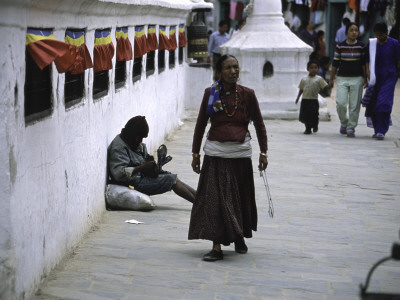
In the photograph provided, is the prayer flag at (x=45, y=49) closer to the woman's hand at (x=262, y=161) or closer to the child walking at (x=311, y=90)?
the woman's hand at (x=262, y=161)

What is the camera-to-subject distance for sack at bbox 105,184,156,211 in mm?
8672

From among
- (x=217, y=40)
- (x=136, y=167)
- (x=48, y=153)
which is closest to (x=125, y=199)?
(x=136, y=167)

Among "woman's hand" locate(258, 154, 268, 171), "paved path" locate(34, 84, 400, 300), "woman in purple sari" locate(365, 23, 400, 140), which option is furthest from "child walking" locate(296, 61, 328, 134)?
"woman's hand" locate(258, 154, 268, 171)

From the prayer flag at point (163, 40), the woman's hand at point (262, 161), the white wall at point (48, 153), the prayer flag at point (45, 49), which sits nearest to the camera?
the white wall at point (48, 153)

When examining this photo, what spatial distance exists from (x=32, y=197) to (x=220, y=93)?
1.84 meters

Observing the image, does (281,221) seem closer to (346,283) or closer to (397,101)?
(346,283)

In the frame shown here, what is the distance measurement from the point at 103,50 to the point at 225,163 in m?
2.19

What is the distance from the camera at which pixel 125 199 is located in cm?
868

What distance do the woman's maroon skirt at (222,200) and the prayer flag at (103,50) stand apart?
1.91m

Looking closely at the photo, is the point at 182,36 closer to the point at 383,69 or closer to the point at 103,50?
the point at 383,69

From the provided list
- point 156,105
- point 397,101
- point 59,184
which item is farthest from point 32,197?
point 397,101

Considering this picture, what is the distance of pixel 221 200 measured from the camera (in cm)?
680

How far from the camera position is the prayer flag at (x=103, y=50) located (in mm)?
8158

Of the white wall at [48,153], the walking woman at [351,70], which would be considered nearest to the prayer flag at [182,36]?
the walking woman at [351,70]
